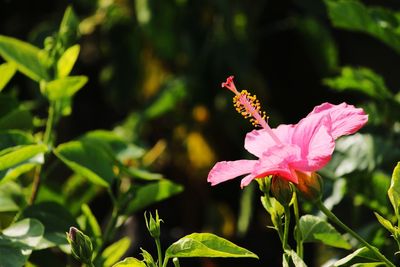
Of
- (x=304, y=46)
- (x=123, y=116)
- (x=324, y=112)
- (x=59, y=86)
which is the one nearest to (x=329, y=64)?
(x=304, y=46)

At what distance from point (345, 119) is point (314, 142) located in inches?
1.9

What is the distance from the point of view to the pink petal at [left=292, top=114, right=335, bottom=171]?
0.90 meters

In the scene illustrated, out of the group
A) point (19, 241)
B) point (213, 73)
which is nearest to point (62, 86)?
point (19, 241)

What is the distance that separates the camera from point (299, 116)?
2.47 meters

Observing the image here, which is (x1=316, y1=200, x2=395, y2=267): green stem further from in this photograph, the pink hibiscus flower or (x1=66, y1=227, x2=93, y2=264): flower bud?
(x1=66, y1=227, x2=93, y2=264): flower bud

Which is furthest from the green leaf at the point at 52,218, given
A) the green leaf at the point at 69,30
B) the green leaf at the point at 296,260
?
the green leaf at the point at 296,260

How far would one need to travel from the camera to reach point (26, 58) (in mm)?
1327

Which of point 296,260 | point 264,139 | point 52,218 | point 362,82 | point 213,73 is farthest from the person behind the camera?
point 213,73

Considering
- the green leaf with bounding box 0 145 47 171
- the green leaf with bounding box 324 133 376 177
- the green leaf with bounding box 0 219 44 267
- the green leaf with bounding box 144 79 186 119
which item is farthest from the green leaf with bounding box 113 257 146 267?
the green leaf with bounding box 144 79 186 119

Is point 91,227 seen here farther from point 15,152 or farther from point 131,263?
point 131,263

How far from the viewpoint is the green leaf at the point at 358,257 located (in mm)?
919

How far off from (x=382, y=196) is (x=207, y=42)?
1082 mm

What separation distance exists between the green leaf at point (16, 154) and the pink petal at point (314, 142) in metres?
0.35

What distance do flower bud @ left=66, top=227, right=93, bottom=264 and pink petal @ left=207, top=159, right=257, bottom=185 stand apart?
15 centimetres
